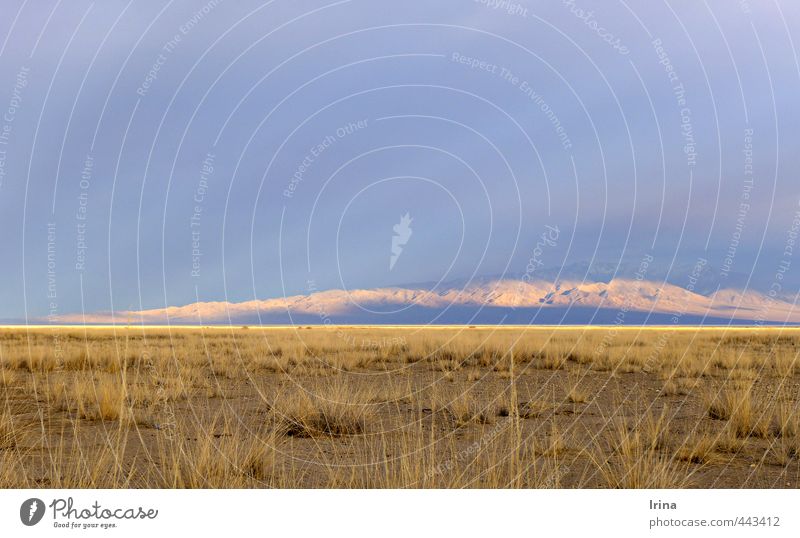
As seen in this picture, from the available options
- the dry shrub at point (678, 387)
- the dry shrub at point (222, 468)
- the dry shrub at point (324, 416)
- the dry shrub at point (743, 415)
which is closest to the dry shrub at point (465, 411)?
the dry shrub at point (324, 416)

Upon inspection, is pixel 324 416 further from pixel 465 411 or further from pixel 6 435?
pixel 6 435

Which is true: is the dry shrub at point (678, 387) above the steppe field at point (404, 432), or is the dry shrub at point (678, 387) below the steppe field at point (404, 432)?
below

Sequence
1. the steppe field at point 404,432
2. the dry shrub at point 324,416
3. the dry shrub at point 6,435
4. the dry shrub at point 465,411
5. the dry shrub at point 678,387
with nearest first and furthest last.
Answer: the steppe field at point 404,432
the dry shrub at point 6,435
the dry shrub at point 324,416
the dry shrub at point 465,411
the dry shrub at point 678,387

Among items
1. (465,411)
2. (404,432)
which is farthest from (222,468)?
(465,411)

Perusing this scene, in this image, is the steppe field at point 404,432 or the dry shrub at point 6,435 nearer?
the steppe field at point 404,432

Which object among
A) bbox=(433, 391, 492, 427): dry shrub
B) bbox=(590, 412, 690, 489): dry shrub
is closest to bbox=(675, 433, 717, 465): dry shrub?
bbox=(590, 412, 690, 489): dry shrub

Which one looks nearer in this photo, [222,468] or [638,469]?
[638,469]

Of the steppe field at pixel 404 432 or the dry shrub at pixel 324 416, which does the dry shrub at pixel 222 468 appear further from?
the dry shrub at pixel 324 416

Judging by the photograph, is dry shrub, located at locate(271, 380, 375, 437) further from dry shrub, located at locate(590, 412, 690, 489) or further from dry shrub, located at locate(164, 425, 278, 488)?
dry shrub, located at locate(590, 412, 690, 489)

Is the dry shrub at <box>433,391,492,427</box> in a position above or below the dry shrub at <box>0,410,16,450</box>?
below
